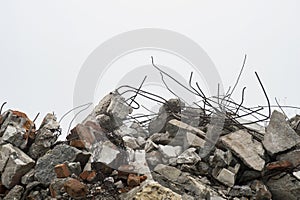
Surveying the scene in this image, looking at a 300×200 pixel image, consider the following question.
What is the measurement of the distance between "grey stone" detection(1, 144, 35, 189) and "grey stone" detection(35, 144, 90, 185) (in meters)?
0.14

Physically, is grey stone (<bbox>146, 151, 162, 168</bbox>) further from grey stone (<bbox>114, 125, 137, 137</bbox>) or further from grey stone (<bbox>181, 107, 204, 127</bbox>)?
grey stone (<bbox>181, 107, 204, 127</bbox>)

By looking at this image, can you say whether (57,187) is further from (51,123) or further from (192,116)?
(192,116)

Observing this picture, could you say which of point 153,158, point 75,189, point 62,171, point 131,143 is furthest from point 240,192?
point 62,171

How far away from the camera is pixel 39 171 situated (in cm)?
317

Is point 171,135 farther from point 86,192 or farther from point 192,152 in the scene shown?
point 86,192

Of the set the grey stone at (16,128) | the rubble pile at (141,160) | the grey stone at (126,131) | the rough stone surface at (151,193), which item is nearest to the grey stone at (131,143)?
the rubble pile at (141,160)

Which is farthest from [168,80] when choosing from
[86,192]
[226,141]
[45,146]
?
[86,192]

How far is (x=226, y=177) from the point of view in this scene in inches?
127

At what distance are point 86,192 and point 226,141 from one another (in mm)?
1516

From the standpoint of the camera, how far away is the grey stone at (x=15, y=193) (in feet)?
10.2

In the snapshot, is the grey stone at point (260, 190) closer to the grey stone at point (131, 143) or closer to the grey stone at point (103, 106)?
the grey stone at point (131, 143)

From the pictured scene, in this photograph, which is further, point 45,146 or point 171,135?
point 171,135

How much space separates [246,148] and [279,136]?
0.38 m

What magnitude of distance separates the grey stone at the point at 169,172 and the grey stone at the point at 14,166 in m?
Result: 1.26
